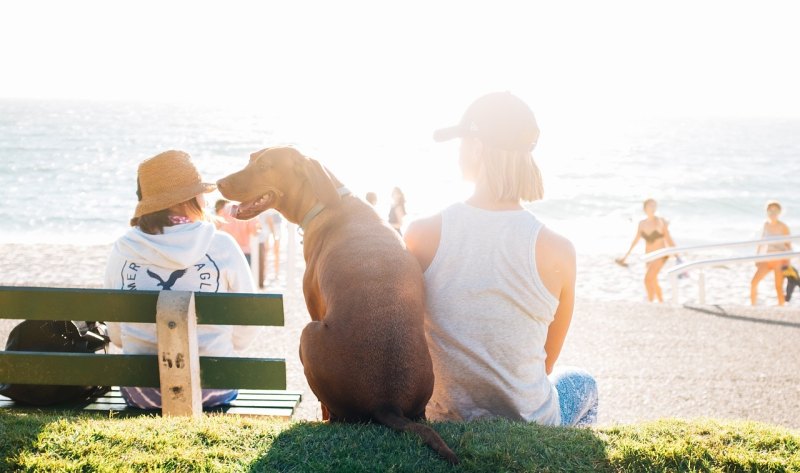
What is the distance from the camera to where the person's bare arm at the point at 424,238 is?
10.8 ft

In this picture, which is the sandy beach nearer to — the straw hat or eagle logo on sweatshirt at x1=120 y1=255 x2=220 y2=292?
eagle logo on sweatshirt at x1=120 y1=255 x2=220 y2=292

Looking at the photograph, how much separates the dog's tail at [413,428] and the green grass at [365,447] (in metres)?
0.03

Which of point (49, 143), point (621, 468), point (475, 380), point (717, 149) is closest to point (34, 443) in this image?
point (475, 380)

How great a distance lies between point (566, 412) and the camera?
3.68m

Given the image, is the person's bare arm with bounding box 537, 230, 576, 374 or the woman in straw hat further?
the woman in straw hat

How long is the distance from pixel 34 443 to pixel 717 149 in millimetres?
81692

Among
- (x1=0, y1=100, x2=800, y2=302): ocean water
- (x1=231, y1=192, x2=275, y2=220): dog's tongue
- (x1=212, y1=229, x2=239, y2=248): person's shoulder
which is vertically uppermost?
(x1=231, y1=192, x2=275, y2=220): dog's tongue

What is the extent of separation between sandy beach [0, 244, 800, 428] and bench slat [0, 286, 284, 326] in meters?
2.65

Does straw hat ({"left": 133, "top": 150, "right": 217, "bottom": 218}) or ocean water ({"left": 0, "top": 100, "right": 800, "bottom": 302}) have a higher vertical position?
straw hat ({"left": 133, "top": 150, "right": 217, "bottom": 218})

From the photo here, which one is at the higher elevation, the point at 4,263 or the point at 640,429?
the point at 640,429

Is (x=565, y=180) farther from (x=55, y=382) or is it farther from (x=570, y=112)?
(x=570, y=112)

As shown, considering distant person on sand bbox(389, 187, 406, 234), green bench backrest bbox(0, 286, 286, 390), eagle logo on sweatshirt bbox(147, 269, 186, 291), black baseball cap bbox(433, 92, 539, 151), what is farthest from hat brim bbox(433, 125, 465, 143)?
distant person on sand bbox(389, 187, 406, 234)

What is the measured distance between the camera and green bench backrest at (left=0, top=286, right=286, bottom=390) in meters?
3.57

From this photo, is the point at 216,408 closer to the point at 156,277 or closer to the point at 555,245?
the point at 156,277
